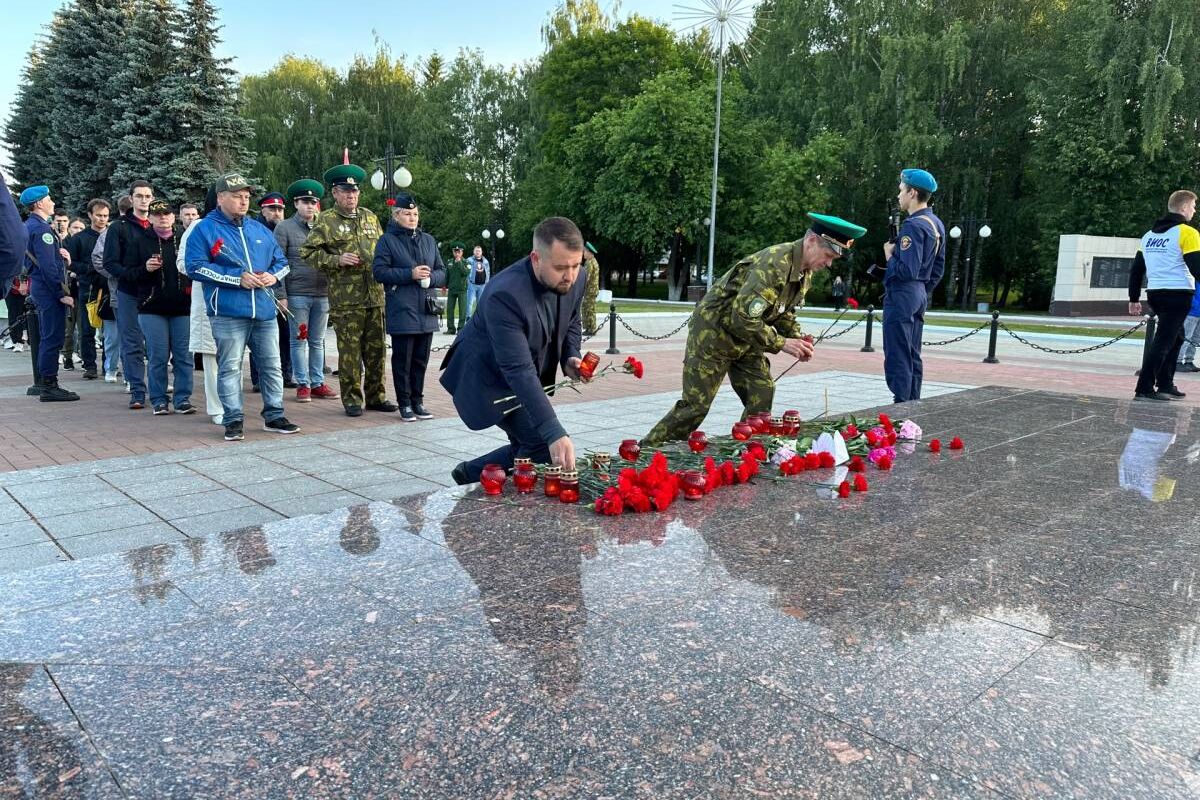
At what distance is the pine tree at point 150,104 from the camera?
24.2 m

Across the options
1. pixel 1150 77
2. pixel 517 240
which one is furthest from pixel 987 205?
pixel 517 240

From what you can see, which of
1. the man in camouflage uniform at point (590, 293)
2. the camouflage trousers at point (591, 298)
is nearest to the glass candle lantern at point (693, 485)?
the man in camouflage uniform at point (590, 293)

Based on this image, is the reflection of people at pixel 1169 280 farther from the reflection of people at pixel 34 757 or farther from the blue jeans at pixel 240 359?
the reflection of people at pixel 34 757

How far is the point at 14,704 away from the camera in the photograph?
1.79m

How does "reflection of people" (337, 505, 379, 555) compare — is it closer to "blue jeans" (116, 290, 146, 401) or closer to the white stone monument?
"blue jeans" (116, 290, 146, 401)

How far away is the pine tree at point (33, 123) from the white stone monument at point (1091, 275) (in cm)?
3408

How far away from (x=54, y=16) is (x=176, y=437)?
34.3 metres

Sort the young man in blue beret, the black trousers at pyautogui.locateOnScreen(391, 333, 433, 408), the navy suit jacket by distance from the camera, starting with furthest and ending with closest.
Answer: the black trousers at pyautogui.locateOnScreen(391, 333, 433, 408) < the young man in blue beret < the navy suit jacket

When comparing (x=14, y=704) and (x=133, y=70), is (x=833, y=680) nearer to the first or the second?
(x=14, y=704)

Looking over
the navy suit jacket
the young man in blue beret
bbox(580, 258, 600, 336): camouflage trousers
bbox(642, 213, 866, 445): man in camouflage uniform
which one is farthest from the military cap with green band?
bbox(580, 258, 600, 336): camouflage trousers

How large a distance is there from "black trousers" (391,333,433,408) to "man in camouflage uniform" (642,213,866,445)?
8.81 ft

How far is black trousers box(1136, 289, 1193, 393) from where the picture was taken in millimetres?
8180

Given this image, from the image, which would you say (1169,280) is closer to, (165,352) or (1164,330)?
(1164,330)

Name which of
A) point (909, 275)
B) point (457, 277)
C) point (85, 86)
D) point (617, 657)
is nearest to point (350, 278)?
point (909, 275)
